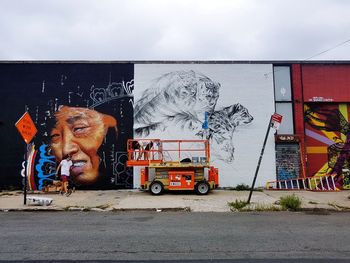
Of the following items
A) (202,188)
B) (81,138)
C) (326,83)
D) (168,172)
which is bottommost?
(202,188)

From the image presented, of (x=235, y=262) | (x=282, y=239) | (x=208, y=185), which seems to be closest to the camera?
(x=235, y=262)

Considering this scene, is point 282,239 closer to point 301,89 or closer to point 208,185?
point 208,185

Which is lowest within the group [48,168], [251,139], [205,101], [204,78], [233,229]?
[233,229]

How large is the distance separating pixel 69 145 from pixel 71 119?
4.75 feet

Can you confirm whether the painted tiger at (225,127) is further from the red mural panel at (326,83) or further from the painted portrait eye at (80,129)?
the painted portrait eye at (80,129)

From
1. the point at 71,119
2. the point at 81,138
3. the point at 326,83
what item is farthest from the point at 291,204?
the point at 71,119

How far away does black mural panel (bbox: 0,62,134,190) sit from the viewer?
20.9 metres

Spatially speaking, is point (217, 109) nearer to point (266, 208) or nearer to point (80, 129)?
point (80, 129)

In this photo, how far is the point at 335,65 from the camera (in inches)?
870

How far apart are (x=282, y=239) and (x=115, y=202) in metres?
8.74

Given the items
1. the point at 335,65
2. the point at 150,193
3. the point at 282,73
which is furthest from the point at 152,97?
the point at 335,65

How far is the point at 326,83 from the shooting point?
21.9 m

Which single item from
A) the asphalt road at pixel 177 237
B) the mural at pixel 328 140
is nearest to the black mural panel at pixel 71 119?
the asphalt road at pixel 177 237

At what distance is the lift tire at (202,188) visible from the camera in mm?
18344
